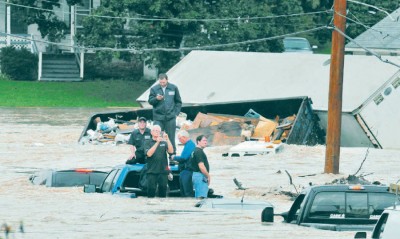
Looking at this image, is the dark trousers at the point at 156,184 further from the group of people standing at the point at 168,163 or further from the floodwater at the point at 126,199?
the floodwater at the point at 126,199

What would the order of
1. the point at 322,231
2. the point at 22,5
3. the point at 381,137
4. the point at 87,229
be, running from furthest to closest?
the point at 22,5 → the point at 381,137 → the point at 87,229 → the point at 322,231

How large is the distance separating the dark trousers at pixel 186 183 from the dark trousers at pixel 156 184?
280 millimetres

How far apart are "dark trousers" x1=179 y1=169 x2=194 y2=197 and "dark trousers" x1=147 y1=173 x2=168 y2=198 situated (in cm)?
28

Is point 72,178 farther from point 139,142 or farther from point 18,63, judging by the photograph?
point 18,63

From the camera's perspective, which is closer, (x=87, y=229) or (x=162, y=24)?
(x=87, y=229)

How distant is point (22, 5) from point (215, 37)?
30.8 feet

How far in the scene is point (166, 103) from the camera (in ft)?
93.2

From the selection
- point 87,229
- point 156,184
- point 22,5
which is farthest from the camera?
point 22,5

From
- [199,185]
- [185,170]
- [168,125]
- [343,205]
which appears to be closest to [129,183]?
[185,170]

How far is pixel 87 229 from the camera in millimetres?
18484

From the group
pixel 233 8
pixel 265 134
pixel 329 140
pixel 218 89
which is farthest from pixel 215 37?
pixel 329 140

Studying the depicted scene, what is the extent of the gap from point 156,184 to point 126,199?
1.94ft

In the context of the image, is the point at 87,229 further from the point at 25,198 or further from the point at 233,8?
the point at 233,8

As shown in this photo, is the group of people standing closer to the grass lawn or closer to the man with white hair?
the man with white hair
